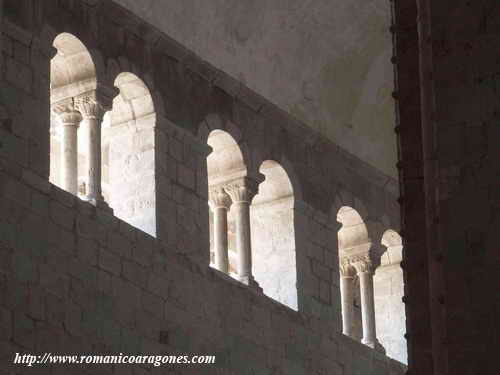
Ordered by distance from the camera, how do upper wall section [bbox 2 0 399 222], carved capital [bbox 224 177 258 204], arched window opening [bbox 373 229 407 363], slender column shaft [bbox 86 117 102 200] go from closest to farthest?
1. upper wall section [bbox 2 0 399 222]
2. slender column shaft [bbox 86 117 102 200]
3. carved capital [bbox 224 177 258 204]
4. arched window opening [bbox 373 229 407 363]

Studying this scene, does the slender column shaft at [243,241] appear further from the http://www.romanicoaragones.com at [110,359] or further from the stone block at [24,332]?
the stone block at [24,332]

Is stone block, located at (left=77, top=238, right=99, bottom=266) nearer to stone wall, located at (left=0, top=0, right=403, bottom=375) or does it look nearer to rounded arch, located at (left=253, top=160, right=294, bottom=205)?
stone wall, located at (left=0, top=0, right=403, bottom=375)

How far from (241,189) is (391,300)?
339 centimetres

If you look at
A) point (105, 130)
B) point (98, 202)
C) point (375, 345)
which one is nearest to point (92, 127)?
point (98, 202)

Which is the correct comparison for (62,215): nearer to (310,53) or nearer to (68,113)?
(68,113)

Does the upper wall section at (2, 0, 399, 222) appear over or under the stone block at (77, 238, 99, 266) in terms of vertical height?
over

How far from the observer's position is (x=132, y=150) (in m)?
13.9

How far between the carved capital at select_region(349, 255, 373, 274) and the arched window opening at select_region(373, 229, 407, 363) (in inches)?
22.3

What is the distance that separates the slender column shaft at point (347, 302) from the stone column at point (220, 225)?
226 centimetres

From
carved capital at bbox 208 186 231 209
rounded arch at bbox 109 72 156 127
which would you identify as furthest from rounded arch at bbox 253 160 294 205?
rounded arch at bbox 109 72 156 127

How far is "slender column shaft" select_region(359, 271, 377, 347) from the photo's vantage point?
648 inches

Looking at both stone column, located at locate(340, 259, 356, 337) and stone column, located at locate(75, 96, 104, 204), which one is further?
stone column, located at locate(340, 259, 356, 337)

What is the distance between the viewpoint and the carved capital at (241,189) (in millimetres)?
14922

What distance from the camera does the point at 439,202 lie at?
6.09 meters
